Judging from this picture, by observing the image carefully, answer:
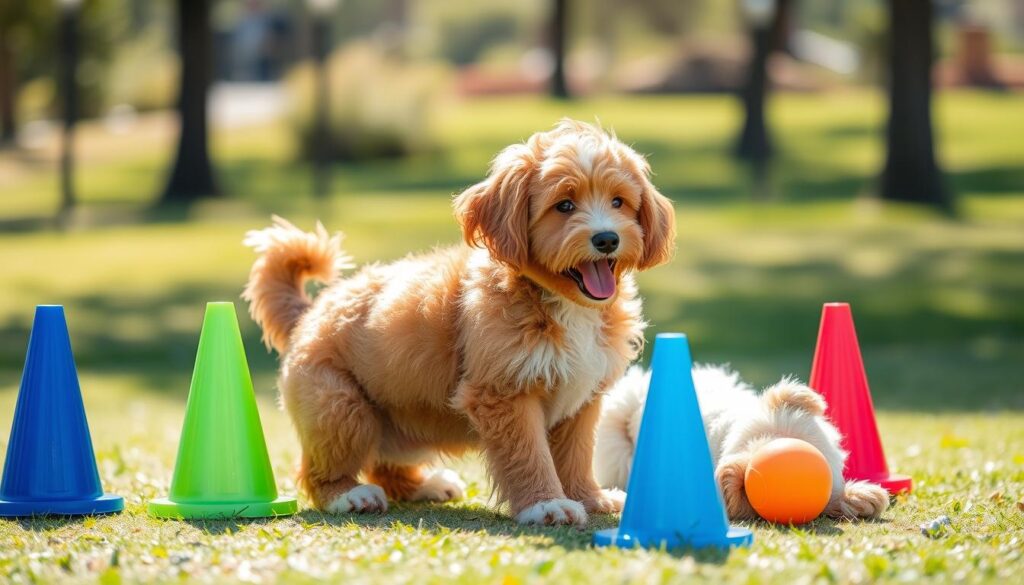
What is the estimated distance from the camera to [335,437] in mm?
6352

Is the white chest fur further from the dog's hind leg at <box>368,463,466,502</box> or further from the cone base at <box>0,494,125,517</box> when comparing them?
the cone base at <box>0,494,125,517</box>

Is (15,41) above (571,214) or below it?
above

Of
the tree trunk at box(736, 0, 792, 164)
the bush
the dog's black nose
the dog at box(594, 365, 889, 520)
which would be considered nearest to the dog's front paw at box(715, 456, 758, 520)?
the dog at box(594, 365, 889, 520)

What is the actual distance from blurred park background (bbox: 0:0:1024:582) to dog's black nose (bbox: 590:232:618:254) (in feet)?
4.38

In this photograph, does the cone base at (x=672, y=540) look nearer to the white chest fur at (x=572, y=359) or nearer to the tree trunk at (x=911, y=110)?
the white chest fur at (x=572, y=359)

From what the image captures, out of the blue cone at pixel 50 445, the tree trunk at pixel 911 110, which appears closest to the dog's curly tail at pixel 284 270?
the blue cone at pixel 50 445

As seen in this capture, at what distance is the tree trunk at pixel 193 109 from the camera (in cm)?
2483

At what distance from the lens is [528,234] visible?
5848 millimetres

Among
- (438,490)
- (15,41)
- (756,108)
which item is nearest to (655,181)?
(756,108)

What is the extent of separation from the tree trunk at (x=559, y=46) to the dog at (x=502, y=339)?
3505 centimetres

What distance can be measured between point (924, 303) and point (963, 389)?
4.71 meters

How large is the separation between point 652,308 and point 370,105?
18528mm

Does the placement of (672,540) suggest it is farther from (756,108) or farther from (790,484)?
(756,108)

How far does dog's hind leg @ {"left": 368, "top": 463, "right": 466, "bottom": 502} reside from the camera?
6.87 metres
